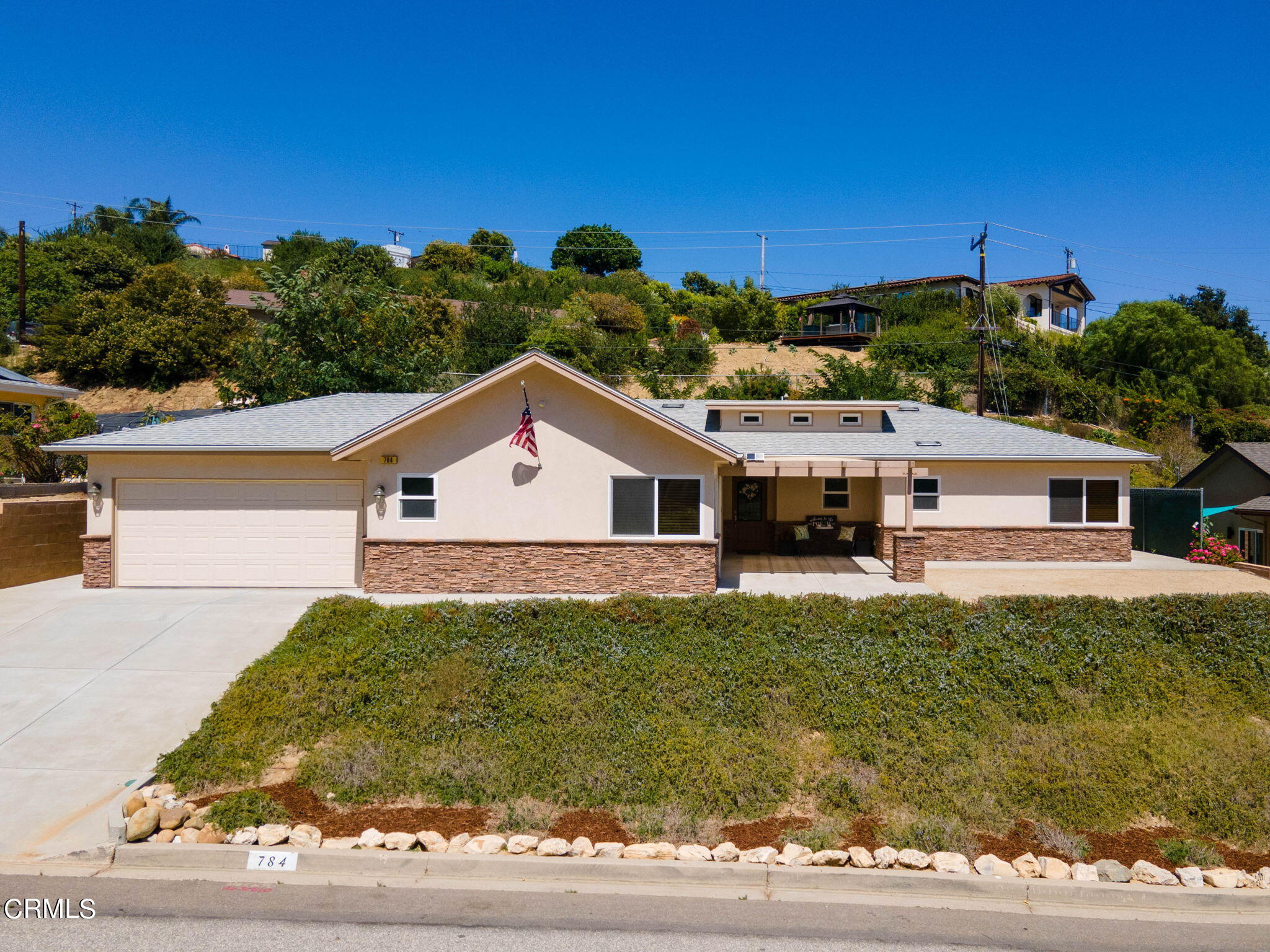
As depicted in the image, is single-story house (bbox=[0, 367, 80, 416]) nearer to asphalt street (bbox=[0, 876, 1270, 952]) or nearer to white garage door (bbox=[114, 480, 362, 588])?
white garage door (bbox=[114, 480, 362, 588])

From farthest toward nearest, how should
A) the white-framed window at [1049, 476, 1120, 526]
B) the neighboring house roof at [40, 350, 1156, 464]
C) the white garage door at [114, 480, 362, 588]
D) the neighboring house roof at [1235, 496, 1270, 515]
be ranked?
the white-framed window at [1049, 476, 1120, 526]
the neighboring house roof at [1235, 496, 1270, 515]
the white garage door at [114, 480, 362, 588]
the neighboring house roof at [40, 350, 1156, 464]

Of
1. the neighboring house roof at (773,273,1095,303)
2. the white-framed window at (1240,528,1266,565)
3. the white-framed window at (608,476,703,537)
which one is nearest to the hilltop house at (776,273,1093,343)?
the neighboring house roof at (773,273,1095,303)

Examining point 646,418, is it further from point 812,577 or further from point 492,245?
point 492,245

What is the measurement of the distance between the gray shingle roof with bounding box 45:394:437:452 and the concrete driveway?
115 inches

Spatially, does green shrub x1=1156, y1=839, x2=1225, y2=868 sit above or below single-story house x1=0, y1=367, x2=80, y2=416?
below

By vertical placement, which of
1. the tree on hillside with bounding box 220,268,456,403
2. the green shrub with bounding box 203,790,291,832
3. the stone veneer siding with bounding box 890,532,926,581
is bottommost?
the green shrub with bounding box 203,790,291,832

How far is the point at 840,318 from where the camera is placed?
164ft

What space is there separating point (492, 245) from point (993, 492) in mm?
57368

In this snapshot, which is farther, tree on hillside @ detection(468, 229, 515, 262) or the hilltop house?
tree on hillside @ detection(468, 229, 515, 262)

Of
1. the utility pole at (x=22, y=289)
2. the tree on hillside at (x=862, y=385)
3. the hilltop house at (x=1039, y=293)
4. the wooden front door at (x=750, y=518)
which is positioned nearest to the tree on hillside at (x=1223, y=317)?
the hilltop house at (x=1039, y=293)

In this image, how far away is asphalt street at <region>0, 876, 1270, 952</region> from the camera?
20.4ft

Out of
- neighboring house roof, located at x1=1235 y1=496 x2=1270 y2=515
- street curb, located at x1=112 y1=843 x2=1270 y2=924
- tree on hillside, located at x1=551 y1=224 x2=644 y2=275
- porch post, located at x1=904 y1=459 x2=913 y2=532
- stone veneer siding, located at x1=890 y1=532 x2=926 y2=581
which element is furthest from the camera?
tree on hillside, located at x1=551 y1=224 x2=644 y2=275

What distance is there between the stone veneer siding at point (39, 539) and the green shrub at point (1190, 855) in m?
19.2

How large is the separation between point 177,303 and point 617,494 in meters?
37.2
